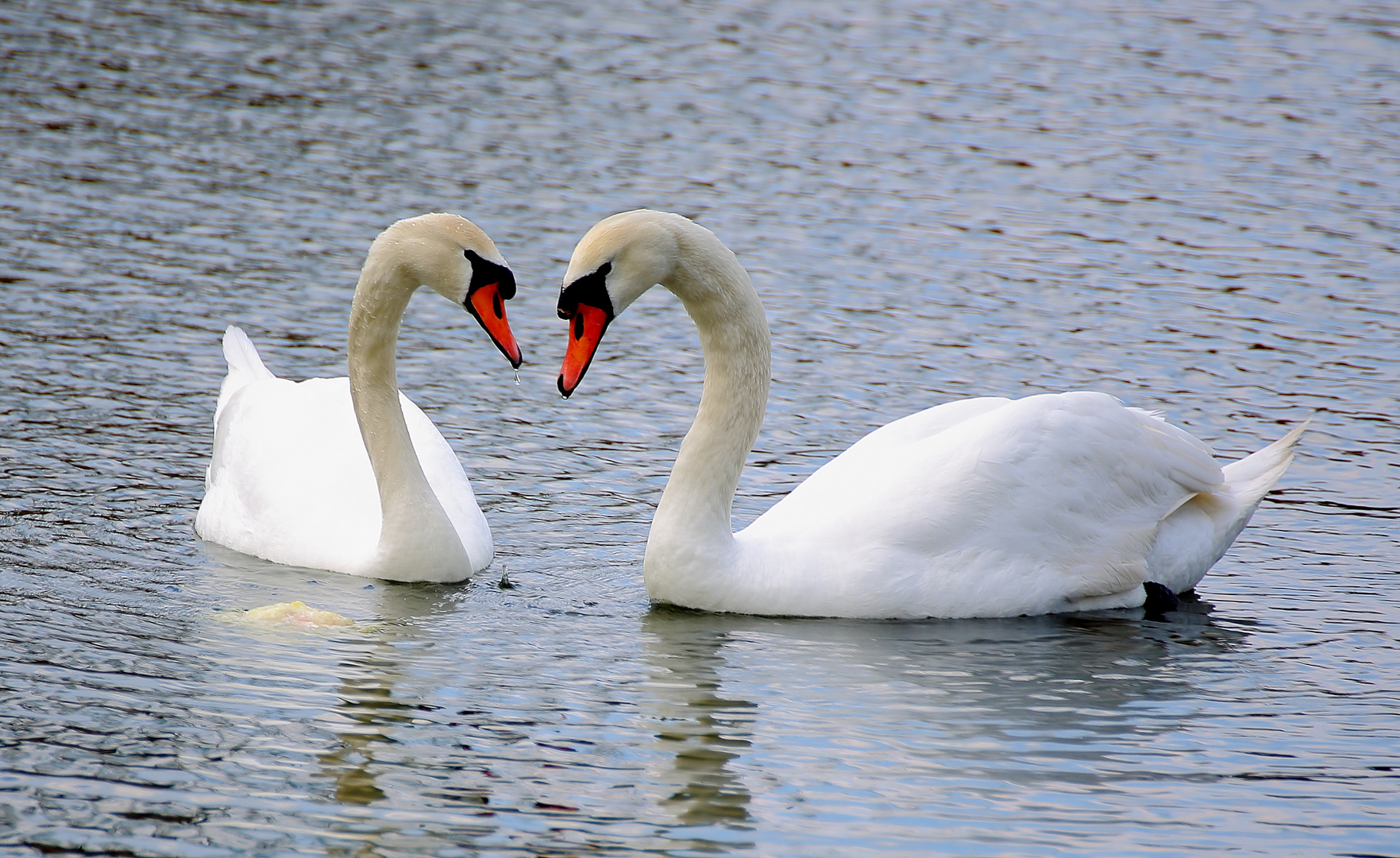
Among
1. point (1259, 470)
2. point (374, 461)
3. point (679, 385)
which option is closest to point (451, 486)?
point (374, 461)

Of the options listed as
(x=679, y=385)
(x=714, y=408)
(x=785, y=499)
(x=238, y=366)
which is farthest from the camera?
(x=679, y=385)

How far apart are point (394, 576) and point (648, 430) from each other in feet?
8.24

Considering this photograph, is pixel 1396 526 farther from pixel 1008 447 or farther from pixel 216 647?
pixel 216 647

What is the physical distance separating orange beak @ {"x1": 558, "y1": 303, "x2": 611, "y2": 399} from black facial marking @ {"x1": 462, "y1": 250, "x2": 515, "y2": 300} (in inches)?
16.3

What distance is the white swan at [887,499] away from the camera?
711 cm

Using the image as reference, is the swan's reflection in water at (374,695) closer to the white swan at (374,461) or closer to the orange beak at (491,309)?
the white swan at (374,461)

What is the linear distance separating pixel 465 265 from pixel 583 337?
66 cm

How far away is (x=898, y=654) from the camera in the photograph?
22.3 feet

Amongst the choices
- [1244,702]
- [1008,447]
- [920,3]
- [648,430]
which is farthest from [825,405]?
[920,3]

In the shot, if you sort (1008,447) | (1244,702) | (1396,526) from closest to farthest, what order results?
(1244,702) < (1008,447) < (1396,526)

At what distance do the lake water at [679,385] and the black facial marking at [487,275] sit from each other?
1231 mm

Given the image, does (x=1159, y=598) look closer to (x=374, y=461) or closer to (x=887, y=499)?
(x=887, y=499)

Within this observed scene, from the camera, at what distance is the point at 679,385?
10.7 metres

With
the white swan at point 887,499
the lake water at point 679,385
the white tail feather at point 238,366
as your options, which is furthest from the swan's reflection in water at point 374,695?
the white tail feather at point 238,366
